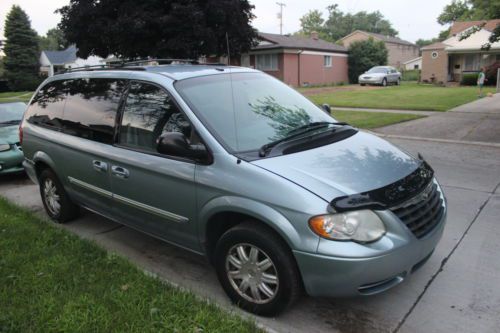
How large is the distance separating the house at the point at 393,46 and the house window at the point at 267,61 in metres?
28.7

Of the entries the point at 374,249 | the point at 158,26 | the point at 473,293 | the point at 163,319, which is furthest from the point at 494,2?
the point at 158,26

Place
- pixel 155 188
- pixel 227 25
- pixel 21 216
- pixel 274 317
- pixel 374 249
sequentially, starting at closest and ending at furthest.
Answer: pixel 374 249
pixel 274 317
pixel 155 188
pixel 21 216
pixel 227 25

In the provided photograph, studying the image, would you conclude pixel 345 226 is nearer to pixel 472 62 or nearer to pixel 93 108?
pixel 93 108

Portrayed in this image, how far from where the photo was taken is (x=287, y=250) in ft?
9.76

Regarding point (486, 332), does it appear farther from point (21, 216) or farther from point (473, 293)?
point (21, 216)

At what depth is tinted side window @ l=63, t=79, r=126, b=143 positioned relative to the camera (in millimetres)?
4277

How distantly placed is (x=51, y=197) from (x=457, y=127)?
989 centimetres

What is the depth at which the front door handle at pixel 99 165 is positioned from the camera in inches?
166

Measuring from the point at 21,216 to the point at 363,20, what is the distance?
12197cm

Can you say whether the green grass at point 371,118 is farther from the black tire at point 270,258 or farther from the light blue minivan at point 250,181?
the black tire at point 270,258

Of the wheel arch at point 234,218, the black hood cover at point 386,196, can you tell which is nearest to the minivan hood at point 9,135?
the wheel arch at point 234,218

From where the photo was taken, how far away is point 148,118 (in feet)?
12.9

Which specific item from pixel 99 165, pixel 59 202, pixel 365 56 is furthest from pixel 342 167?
pixel 365 56

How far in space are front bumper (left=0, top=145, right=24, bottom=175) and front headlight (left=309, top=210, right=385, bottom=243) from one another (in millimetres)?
6503
